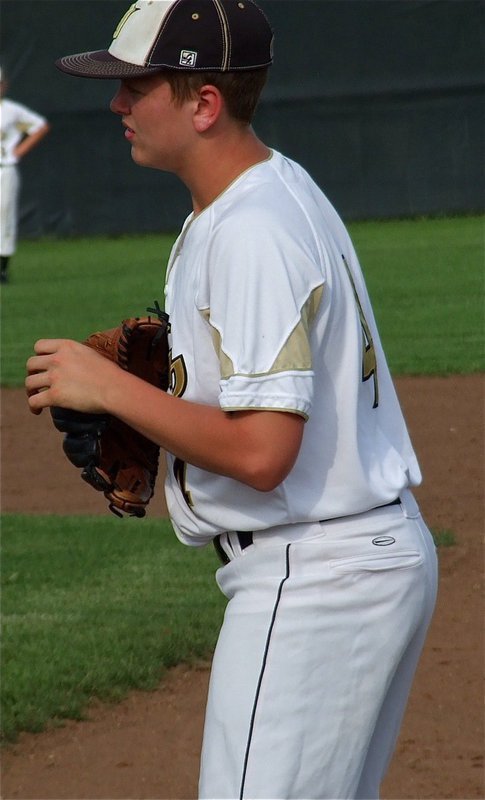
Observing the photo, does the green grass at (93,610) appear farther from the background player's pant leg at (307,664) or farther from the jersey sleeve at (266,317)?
the jersey sleeve at (266,317)

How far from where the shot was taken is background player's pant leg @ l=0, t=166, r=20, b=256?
1539cm

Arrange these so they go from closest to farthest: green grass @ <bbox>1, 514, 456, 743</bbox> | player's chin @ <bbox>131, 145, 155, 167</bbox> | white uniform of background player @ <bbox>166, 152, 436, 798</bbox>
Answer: white uniform of background player @ <bbox>166, 152, 436, 798</bbox> → player's chin @ <bbox>131, 145, 155, 167</bbox> → green grass @ <bbox>1, 514, 456, 743</bbox>

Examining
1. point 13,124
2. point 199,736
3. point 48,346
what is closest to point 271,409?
point 48,346

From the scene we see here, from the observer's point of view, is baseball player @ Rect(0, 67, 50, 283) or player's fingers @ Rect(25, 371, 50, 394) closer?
player's fingers @ Rect(25, 371, 50, 394)

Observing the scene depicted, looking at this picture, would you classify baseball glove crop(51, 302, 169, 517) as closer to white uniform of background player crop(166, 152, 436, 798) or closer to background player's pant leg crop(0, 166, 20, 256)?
white uniform of background player crop(166, 152, 436, 798)

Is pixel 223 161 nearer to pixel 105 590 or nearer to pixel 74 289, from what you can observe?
pixel 105 590

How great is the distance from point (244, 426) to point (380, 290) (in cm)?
1055

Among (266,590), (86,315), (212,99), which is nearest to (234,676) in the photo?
(266,590)

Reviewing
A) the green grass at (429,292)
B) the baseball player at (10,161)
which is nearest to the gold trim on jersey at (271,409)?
the green grass at (429,292)

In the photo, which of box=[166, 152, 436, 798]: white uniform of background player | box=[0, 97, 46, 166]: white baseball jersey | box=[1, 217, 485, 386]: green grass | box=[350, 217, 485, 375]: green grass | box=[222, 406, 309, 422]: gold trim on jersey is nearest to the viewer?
box=[222, 406, 309, 422]: gold trim on jersey

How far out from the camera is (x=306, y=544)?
6.72 ft

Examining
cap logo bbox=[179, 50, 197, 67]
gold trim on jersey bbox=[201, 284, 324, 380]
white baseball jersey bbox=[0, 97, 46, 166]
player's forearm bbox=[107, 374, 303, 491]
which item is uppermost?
cap logo bbox=[179, 50, 197, 67]

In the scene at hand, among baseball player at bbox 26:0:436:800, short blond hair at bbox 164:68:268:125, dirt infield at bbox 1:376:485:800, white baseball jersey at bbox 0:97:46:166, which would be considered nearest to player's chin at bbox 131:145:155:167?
baseball player at bbox 26:0:436:800

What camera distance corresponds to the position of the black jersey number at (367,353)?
209cm
